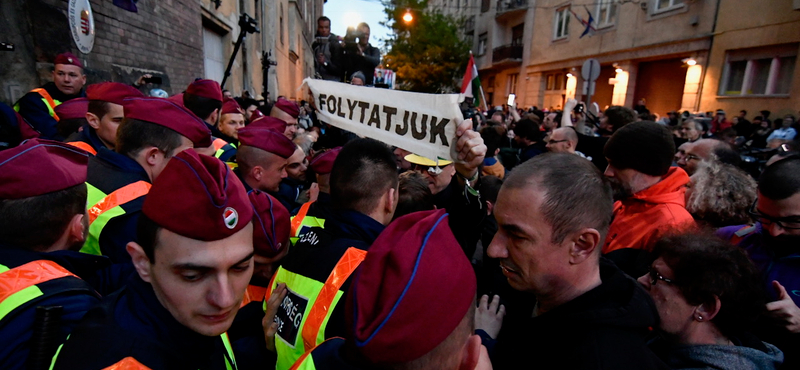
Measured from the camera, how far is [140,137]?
8.37 feet

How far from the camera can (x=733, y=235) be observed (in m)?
2.37

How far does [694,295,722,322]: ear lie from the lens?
159 cm

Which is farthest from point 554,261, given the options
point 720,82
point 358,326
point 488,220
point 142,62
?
point 720,82

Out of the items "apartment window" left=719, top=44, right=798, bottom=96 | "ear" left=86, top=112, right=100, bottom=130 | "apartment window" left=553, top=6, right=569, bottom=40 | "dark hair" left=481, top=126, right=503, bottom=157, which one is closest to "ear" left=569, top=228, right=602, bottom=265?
"dark hair" left=481, top=126, right=503, bottom=157

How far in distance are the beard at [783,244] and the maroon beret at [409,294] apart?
6.20ft

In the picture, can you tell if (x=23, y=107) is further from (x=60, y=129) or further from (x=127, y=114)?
(x=127, y=114)

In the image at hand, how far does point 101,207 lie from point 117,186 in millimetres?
156

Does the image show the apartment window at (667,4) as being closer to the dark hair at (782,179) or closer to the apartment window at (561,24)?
the apartment window at (561,24)

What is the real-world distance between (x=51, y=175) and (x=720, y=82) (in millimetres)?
18050

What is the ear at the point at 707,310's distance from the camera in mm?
1589

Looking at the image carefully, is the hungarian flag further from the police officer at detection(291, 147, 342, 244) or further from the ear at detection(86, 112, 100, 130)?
the ear at detection(86, 112, 100, 130)

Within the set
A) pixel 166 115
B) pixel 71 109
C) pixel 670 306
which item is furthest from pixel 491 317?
pixel 71 109

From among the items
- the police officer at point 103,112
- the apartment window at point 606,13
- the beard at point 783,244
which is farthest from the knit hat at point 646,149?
the apartment window at point 606,13

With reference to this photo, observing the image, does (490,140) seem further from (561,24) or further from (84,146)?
(561,24)
